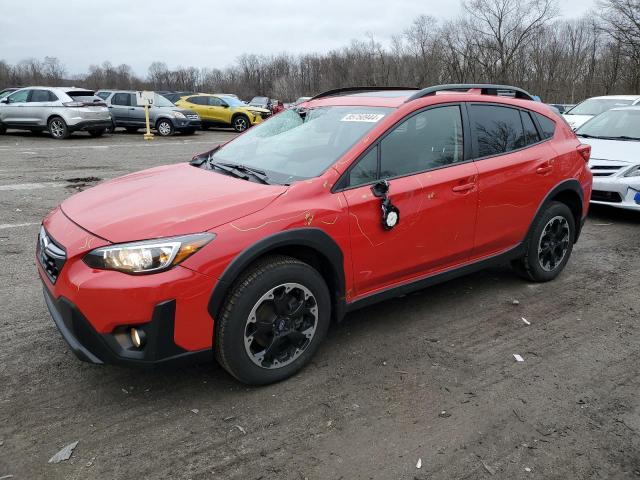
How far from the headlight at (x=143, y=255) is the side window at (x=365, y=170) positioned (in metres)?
1.16

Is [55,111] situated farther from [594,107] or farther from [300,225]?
[300,225]

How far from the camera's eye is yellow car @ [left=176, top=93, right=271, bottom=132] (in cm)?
2384

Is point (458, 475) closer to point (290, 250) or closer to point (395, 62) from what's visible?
point (290, 250)

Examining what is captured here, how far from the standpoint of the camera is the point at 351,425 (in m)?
2.84

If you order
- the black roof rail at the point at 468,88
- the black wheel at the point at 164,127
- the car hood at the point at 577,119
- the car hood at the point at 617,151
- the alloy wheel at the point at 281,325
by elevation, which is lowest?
the alloy wheel at the point at 281,325

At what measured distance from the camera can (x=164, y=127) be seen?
20.8m

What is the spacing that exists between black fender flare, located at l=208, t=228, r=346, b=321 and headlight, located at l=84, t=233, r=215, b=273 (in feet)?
0.79

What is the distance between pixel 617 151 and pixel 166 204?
690 centimetres

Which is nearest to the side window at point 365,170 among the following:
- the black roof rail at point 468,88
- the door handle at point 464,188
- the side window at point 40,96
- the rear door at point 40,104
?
the black roof rail at point 468,88

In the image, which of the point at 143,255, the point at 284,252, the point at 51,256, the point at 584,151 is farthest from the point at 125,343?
the point at 584,151

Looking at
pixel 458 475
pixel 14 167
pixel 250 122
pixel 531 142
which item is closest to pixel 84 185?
pixel 14 167

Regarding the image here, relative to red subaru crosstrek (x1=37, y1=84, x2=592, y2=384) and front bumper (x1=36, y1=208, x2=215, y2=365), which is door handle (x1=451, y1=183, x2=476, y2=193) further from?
front bumper (x1=36, y1=208, x2=215, y2=365)

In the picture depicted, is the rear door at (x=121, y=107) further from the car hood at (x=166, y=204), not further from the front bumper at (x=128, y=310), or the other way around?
the front bumper at (x=128, y=310)

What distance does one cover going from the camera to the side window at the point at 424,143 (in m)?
3.58
